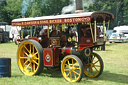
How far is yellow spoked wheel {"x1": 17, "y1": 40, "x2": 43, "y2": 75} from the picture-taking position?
24.9ft

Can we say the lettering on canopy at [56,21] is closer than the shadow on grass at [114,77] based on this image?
Yes

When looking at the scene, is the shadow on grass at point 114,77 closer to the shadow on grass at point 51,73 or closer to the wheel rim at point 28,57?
the shadow on grass at point 51,73

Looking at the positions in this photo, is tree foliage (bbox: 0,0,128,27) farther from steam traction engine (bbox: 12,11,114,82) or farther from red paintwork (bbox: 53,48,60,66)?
red paintwork (bbox: 53,48,60,66)

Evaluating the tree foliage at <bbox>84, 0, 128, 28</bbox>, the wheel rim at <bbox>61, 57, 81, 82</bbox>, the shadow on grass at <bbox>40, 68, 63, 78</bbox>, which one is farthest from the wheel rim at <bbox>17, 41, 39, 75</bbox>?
the tree foliage at <bbox>84, 0, 128, 28</bbox>

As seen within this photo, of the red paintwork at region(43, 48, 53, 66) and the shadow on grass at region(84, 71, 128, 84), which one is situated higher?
the red paintwork at region(43, 48, 53, 66)

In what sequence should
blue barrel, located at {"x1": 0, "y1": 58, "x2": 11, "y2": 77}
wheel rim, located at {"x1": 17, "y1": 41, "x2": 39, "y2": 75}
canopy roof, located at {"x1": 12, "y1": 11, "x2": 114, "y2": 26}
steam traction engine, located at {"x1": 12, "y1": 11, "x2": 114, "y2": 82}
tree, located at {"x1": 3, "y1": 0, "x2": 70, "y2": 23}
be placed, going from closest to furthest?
canopy roof, located at {"x1": 12, "y1": 11, "x2": 114, "y2": 26} → steam traction engine, located at {"x1": 12, "y1": 11, "x2": 114, "y2": 82} → blue barrel, located at {"x1": 0, "y1": 58, "x2": 11, "y2": 77} → wheel rim, located at {"x1": 17, "y1": 41, "x2": 39, "y2": 75} → tree, located at {"x1": 3, "y1": 0, "x2": 70, "y2": 23}

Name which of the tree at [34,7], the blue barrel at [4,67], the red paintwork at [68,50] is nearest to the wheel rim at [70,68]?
the red paintwork at [68,50]

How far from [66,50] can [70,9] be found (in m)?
37.7

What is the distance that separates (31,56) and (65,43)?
1180 mm

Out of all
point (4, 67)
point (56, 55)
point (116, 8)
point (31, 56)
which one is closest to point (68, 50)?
point (56, 55)

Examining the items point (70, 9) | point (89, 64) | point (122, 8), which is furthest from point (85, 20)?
point (122, 8)

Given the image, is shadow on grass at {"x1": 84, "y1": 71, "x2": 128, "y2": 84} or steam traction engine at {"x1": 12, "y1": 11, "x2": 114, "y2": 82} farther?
shadow on grass at {"x1": 84, "y1": 71, "x2": 128, "y2": 84}

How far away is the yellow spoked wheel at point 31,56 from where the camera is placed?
299 inches

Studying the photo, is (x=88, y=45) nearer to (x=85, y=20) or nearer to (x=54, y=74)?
(x=85, y=20)
